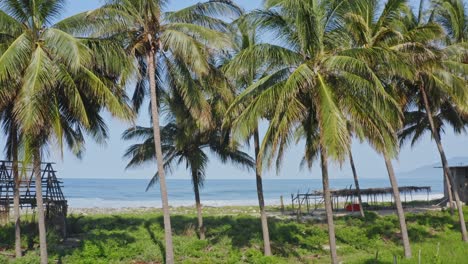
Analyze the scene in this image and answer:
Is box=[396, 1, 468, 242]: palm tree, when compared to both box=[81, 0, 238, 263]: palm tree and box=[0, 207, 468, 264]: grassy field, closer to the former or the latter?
box=[0, 207, 468, 264]: grassy field

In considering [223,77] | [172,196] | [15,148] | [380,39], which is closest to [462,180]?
[380,39]

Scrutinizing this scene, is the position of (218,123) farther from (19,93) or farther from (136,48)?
(19,93)

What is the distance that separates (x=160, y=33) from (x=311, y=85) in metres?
4.87

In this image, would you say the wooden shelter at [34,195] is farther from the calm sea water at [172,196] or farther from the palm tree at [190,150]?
the calm sea water at [172,196]

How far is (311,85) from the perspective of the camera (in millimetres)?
13711

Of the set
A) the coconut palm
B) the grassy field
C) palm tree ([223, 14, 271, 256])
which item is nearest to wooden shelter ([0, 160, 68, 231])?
the grassy field

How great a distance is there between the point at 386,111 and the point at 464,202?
23175mm

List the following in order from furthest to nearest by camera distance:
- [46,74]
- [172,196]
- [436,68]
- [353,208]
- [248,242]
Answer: [172,196], [353,208], [248,242], [436,68], [46,74]

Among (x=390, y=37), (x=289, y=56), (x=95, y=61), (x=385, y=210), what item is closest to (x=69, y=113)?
(x=95, y=61)

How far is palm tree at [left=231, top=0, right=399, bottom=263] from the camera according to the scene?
13188 mm

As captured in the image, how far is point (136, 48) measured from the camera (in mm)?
15289

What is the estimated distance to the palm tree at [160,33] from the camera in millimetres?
14648

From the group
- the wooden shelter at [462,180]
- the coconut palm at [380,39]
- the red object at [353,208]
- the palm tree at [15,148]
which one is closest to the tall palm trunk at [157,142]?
the palm tree at [15,148]

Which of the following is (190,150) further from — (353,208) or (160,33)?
(353,208)
